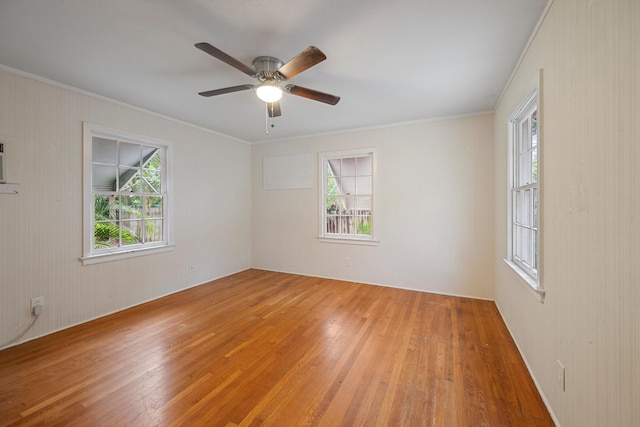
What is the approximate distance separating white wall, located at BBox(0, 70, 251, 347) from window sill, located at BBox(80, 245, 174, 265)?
0.06 m

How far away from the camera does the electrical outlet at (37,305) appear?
8.20 feet

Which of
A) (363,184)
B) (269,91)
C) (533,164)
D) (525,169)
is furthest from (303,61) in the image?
(363,184)

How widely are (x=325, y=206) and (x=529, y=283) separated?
3193 millimetres

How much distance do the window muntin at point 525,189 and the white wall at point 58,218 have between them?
433 cm

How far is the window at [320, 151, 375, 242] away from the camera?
14.1 ft

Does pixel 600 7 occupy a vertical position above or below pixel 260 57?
below

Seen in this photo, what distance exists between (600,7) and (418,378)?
233 cm

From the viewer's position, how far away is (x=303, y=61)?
1.76m

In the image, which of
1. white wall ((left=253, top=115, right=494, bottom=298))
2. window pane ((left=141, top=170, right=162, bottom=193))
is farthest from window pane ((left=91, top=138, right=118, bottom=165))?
white wall ((left=253, top=115, right=494, bottom=298))

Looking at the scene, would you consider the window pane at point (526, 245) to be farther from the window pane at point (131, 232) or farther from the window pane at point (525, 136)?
the window pane at point (131, 232)

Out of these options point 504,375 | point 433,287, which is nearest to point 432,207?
point 433,287

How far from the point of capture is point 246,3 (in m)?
1.59

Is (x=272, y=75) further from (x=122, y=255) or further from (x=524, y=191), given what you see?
(x=122, y=255)

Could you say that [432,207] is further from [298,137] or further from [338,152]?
[298,137]
